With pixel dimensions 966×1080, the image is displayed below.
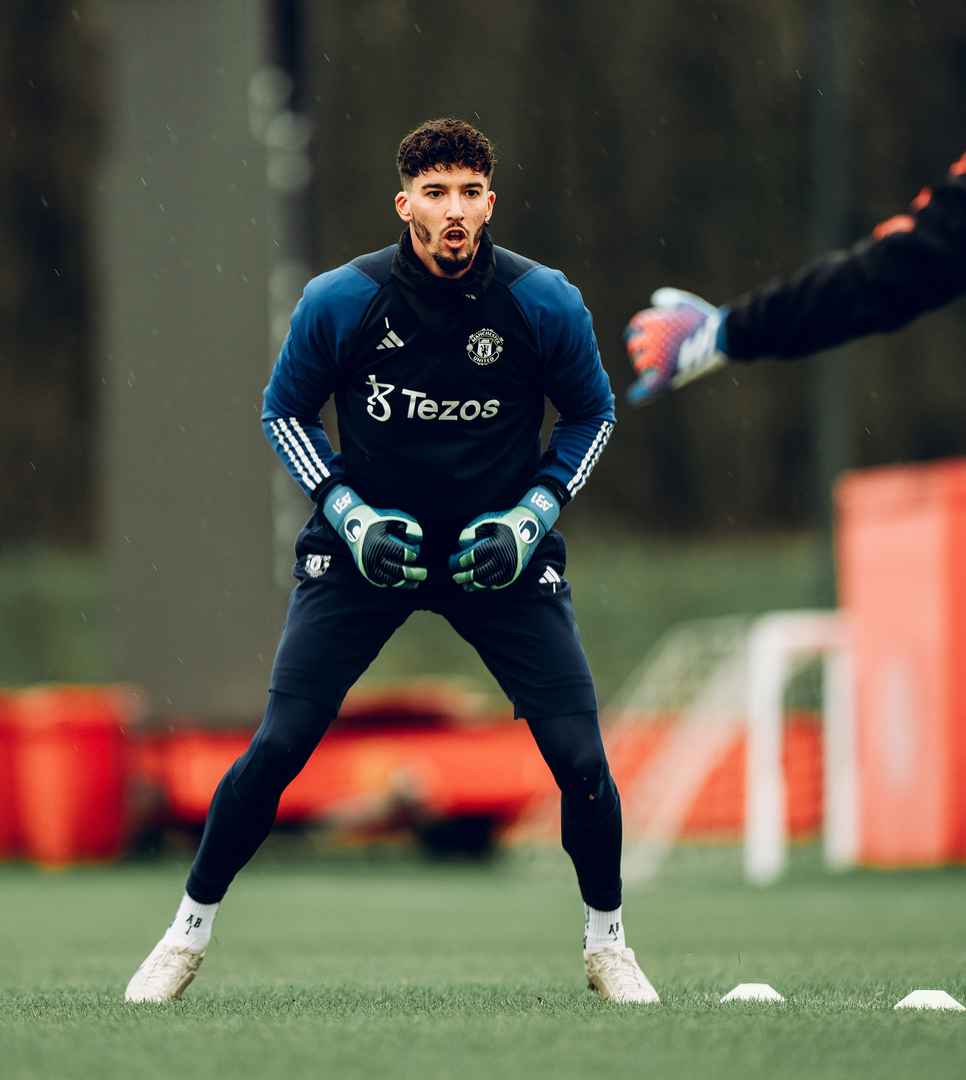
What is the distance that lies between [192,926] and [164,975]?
0.15 meters

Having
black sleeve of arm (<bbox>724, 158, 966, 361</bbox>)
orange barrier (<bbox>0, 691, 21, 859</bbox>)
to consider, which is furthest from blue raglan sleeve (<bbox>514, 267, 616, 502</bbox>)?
orange barrier (<bbox>0, 691, 21, 859</bbox>)

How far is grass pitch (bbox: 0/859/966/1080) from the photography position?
4746 millimetres

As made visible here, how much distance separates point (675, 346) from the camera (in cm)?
649

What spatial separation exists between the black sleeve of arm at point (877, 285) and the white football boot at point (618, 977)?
1731 mm

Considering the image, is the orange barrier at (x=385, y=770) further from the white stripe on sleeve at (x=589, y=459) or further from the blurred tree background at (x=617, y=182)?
the blurred tree background at (x=617, y=182)

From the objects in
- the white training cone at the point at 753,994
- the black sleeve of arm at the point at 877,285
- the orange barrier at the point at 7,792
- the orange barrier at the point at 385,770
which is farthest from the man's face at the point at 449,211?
the orange barrier at the point at 7,792

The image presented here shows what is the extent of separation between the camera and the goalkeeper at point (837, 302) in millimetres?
6062

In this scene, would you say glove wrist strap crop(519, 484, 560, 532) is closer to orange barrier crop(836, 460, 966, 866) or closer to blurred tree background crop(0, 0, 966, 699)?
orange barrier crop(836, 460, 966, 866)

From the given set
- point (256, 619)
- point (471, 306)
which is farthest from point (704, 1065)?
point (256, 619)

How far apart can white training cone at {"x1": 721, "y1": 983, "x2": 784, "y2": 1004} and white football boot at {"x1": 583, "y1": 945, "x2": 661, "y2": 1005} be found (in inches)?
7.9

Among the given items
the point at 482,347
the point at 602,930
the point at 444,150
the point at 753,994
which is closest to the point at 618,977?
the point at 602,930

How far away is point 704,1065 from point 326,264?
20.8 meters

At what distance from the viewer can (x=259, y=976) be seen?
7.30 metres

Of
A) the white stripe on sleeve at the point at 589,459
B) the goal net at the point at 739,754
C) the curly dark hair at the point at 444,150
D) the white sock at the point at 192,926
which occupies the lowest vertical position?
the goal net at the point at 739,754
